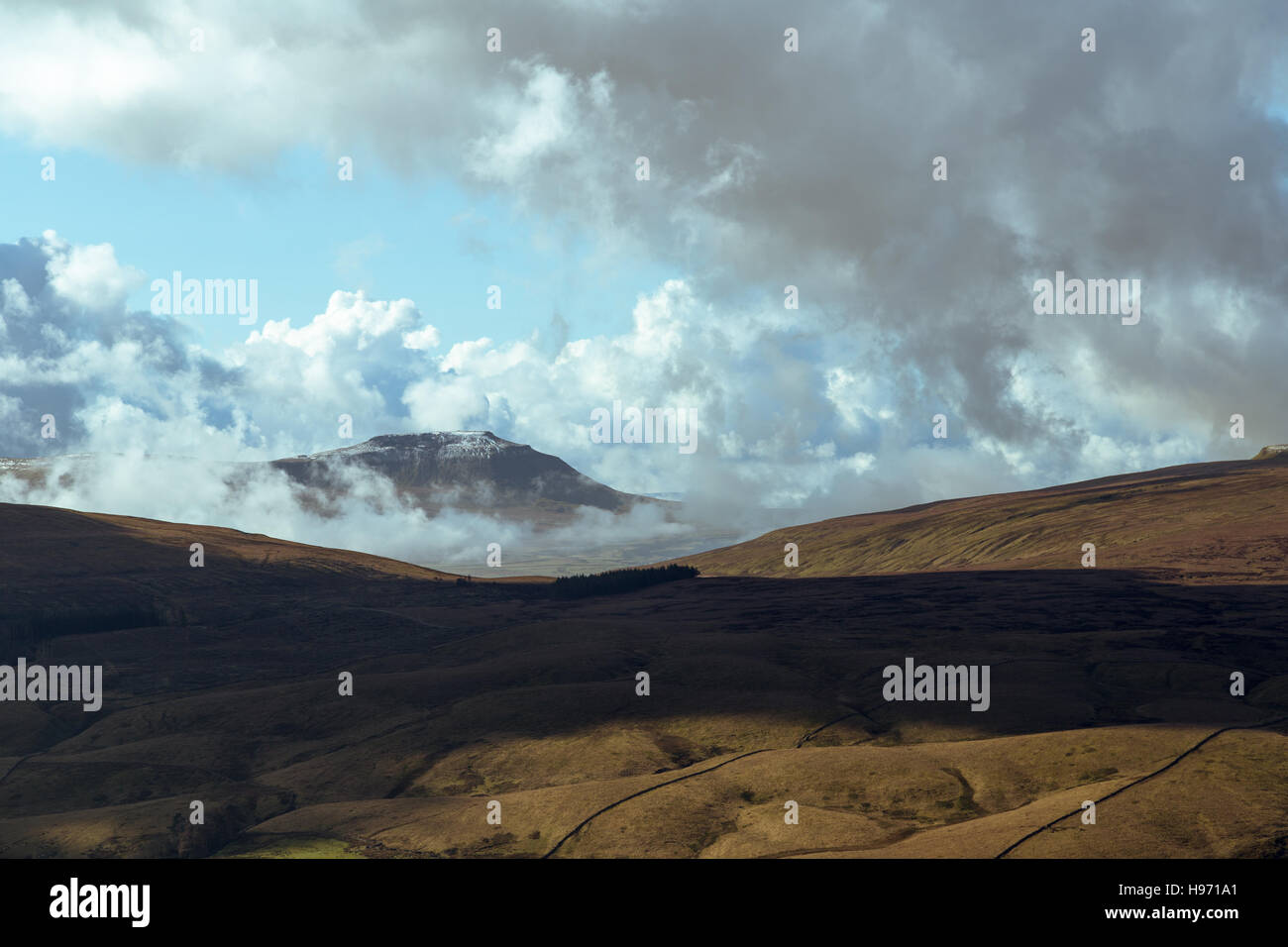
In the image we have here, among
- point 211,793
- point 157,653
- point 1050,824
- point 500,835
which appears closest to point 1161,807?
point 1050,824

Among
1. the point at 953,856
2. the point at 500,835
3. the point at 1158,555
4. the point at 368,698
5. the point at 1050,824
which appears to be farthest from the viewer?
the point at 1158,555

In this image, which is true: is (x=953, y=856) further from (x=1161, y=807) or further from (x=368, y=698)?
(x=368, y=698)

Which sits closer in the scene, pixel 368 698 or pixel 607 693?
pixel 607 693

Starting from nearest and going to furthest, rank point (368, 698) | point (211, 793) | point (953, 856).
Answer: point (953, 856), point (211, 793), point (368, 698)

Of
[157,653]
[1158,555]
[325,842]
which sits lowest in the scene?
[325,842]

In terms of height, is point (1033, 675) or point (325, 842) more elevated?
point (1033, 675)

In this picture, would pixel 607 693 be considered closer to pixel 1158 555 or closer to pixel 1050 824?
pixel 1050 824
